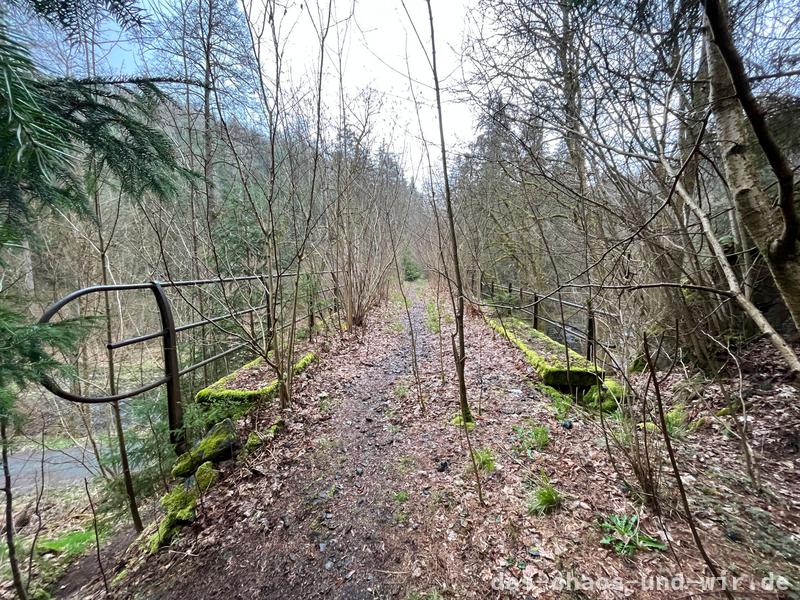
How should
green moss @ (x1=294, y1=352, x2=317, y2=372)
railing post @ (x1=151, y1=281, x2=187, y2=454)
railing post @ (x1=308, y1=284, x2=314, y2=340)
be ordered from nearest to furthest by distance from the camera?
railing post @ (x1=151, y1=281, x2=187, y2=454), green moss @ (x1=294, y1=352, x2=317, y2=372), railing post @ (x1=308, y1=284, x2=314, y2=340)

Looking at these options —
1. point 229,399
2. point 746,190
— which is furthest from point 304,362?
point 746,190

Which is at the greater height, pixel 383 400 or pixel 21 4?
pixel 21 4

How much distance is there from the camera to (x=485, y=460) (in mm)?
2387

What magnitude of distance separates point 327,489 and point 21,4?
2.98 meters

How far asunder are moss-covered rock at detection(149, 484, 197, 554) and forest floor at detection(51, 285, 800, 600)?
7 cm

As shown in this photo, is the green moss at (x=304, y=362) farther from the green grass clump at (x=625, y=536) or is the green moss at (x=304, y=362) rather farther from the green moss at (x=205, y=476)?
the green grass clump at (x=625, y=536)

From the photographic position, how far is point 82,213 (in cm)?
156

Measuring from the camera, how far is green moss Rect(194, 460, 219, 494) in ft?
7.42

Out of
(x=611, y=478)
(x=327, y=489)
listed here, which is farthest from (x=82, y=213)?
(x=611, y=478)

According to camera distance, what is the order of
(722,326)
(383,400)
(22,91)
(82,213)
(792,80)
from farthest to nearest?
(383,400) < (722,326) < (792,80) < (82,213) < (22,91)

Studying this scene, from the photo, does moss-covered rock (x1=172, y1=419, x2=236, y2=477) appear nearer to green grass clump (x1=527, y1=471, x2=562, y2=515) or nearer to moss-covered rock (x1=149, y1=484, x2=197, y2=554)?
moss-covered rock (x1=149, y1=484, x2=197, y2=554)

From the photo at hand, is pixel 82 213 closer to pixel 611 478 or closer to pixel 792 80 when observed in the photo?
pixel 611 478

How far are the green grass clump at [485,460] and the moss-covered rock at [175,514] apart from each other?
2.05 meters

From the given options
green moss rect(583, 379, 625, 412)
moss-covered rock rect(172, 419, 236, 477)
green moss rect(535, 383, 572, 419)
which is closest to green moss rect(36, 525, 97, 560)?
moss-covered rock rect(172, 419, 236, 477)
